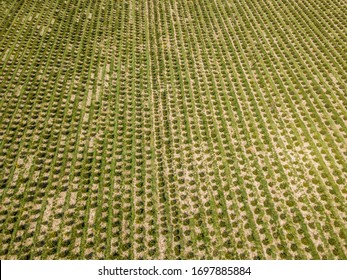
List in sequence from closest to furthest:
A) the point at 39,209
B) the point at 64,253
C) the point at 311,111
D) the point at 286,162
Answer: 1. the point at 64,253
2. the point at 39,209
3. the point at 286,162
4. the point at 311,111

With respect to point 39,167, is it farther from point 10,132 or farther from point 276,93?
point 276,93

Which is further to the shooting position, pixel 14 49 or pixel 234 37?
pixel 234 37

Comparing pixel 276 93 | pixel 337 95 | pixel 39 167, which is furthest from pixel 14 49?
pixel 337 95

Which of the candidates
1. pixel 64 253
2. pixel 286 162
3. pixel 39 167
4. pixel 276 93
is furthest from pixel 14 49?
pixel 286 162

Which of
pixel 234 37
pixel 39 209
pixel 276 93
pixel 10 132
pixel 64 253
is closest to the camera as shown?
pixel 64 253

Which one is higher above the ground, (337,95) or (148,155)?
(337,95)

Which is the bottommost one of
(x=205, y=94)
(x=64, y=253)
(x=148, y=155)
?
(x=64, y=253)
